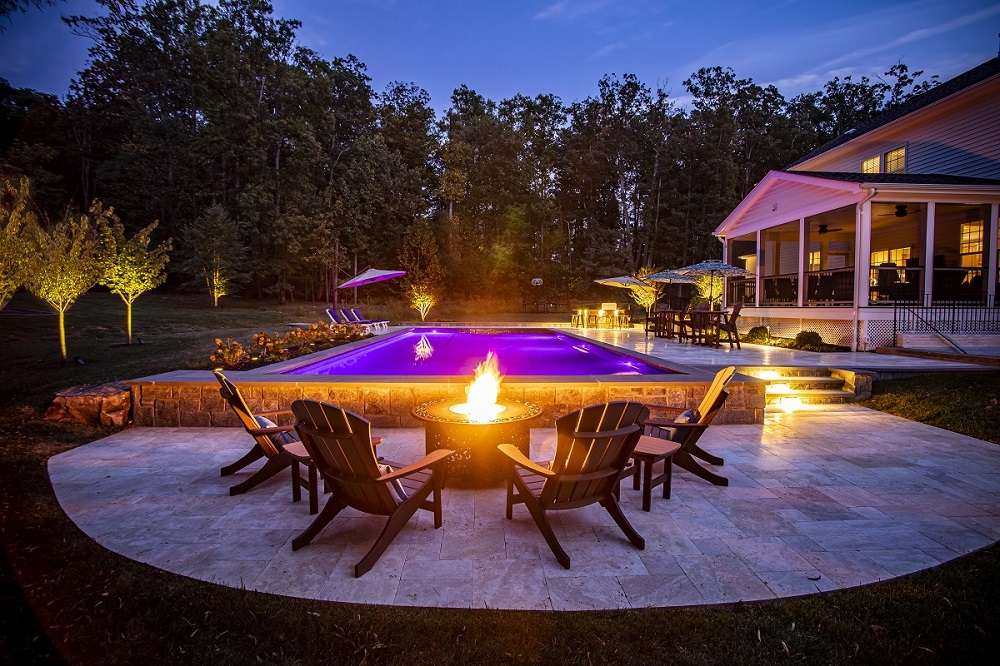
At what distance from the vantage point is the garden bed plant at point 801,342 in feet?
37.9

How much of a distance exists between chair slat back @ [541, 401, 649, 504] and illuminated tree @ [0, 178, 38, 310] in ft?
32.9

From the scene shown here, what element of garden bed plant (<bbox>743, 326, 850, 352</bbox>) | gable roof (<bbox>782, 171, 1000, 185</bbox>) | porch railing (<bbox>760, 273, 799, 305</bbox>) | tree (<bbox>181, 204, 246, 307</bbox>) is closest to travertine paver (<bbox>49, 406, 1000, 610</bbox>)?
garden bed plant (<bbox>743, 326, 850, 352</bbox>)

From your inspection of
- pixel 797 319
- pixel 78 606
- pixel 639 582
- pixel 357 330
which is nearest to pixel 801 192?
pixel 797 319

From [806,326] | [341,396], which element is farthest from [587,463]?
[806,326]

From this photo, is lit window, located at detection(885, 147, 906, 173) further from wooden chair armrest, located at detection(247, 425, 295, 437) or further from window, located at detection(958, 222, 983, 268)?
wooden chair armrest, located at detection(247, 425, 295, 437)

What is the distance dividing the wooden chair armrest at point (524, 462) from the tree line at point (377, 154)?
22.0 m

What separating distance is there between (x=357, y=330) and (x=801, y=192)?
44.4 ft

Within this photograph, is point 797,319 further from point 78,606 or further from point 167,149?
point 167,149

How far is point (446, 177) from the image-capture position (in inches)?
1215

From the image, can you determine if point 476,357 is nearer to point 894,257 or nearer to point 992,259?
point 992,259

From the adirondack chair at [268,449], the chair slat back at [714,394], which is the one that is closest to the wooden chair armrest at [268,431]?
the adirondack chair at [268,449]

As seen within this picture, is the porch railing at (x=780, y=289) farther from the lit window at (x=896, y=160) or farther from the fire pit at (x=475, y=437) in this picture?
the fire pit at (x=475, y=437)

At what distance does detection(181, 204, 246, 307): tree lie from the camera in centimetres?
2344

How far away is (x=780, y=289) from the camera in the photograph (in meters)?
15.3
